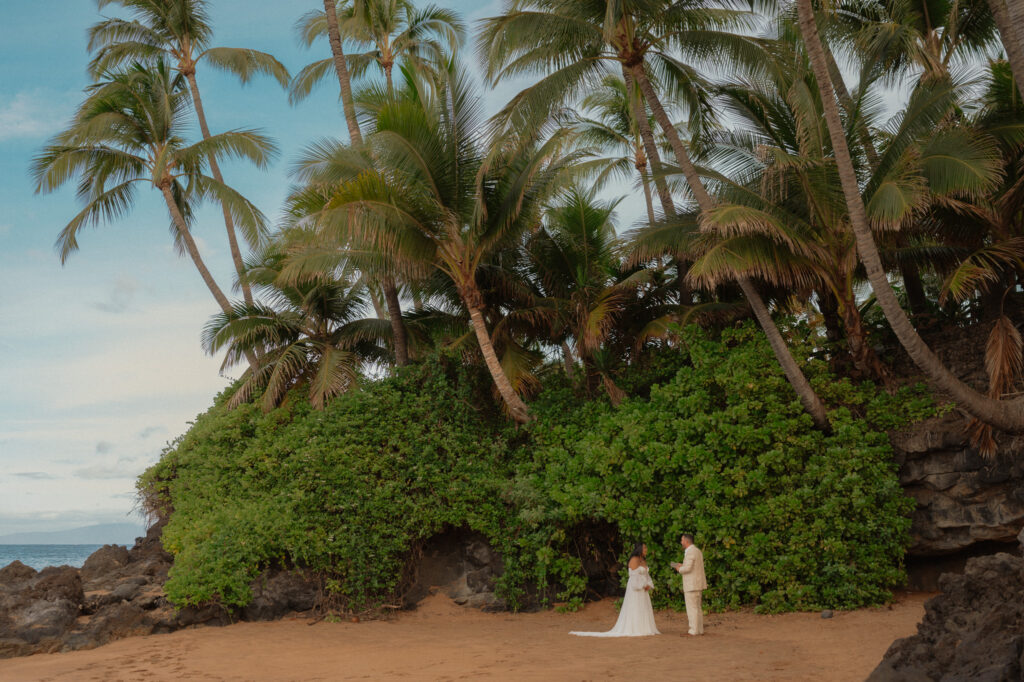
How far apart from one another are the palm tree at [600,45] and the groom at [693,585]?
3185 millimetres

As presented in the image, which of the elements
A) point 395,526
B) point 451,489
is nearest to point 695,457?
point 451,489

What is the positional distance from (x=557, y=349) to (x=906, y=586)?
26.9 feet

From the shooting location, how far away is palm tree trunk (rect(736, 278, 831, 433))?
12.1 m

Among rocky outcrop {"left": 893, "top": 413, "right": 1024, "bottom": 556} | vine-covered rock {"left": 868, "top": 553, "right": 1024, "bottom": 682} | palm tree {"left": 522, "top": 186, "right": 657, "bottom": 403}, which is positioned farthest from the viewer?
palm tree {"left": 522, "top": 186, "right": 657, "bottom": 403}

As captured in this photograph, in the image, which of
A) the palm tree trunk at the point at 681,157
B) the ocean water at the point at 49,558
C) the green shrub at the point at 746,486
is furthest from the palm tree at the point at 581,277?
the ocean water at the point at 49,558

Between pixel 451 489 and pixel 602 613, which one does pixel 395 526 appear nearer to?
pixel 451 489

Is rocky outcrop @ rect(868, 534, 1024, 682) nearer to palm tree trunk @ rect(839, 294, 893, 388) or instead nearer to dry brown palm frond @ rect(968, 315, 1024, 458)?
dry brown palm frond @ rect(968, 315, 1024, 458)

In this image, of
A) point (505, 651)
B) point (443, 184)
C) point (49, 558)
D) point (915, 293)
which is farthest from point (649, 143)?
point (49, 558)

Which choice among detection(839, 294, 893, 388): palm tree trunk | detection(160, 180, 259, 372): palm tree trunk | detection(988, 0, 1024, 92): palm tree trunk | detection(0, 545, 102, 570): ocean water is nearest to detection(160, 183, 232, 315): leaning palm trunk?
detection(160, 180, 259, 372): palm tree trunk

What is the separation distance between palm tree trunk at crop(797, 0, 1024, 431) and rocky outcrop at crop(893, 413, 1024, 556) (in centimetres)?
82

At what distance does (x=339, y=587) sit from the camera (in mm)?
13820

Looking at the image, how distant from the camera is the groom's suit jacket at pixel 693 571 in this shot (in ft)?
35.3

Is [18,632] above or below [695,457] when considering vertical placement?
below

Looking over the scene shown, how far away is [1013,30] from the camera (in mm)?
10141
